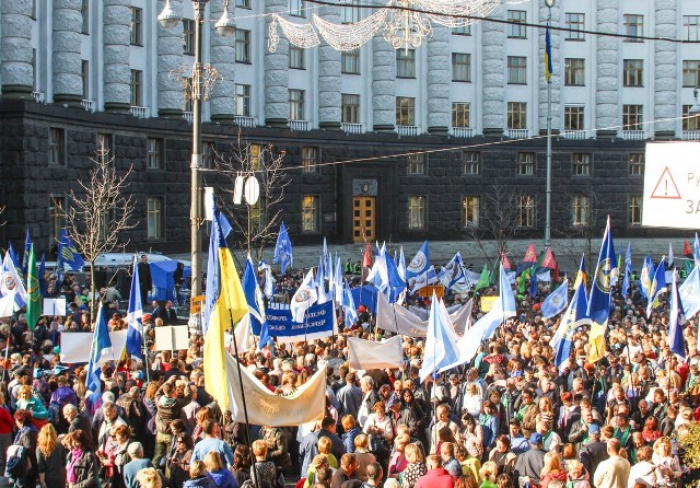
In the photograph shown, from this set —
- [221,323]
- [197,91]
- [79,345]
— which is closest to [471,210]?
[197,91]

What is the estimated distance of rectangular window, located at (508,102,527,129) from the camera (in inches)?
2266

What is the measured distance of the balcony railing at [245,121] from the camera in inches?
1890

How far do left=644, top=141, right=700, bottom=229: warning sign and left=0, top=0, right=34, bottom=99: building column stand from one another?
30.1 metres

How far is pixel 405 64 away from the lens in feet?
181

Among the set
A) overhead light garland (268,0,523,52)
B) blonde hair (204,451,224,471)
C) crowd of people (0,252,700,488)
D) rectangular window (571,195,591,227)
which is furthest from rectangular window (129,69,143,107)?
blonde hair (204,451,224,471)

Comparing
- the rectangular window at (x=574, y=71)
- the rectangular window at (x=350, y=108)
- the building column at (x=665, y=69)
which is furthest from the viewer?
the building column at (x=665, y=69)

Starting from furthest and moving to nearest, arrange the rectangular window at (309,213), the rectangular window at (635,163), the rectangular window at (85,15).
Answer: the rectangular window at (635,163) → the rectangular window at (309,213) → the rectangular window at (85,15)

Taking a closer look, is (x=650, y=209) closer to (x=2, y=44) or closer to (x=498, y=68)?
(x=2, y=44)

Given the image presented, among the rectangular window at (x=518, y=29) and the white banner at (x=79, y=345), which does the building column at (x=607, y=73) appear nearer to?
the rectangular window at (x=518, y=29)

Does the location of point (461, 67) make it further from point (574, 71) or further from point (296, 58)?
point (296, 58)

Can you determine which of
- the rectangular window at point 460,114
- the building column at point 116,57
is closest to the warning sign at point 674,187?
the building column at point 116,57

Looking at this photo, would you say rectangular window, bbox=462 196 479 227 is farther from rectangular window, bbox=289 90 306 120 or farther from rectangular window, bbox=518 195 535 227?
rectangular window, bbox=289 90 306 120

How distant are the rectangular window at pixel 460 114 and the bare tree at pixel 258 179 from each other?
10550 millimetres

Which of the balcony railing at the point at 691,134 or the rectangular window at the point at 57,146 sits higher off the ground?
the balcony railing at the point at 691,134
